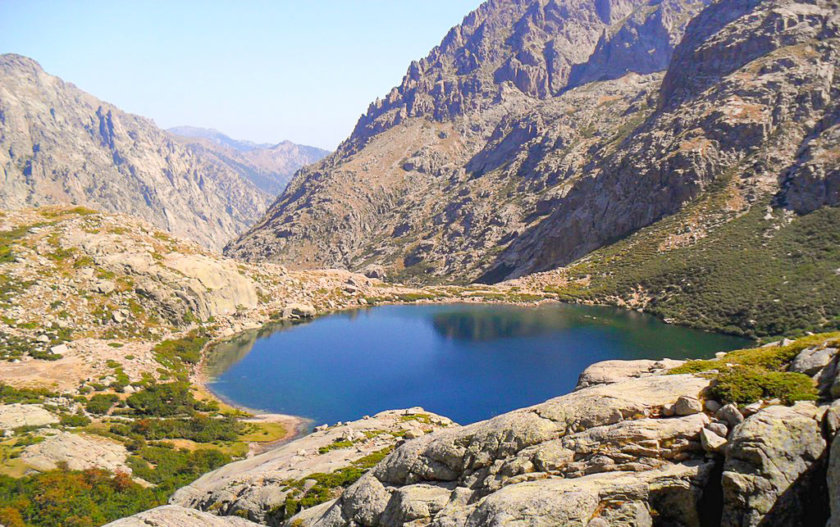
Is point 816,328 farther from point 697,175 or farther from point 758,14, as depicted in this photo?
point 758,14

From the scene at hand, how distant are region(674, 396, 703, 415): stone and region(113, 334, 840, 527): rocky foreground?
4cm

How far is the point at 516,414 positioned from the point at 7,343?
79.8 metres

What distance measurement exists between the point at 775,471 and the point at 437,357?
80.4 m

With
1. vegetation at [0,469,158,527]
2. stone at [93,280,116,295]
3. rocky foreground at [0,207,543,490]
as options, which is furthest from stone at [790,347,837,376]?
stone at [93,280,116,295]

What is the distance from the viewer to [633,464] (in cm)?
1505

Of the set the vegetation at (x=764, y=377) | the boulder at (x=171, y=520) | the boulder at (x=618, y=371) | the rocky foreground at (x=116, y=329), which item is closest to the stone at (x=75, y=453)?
the rocky foreground at (x=116, y=329)

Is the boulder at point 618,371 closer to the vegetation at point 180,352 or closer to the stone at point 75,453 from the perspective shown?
the stone at point 75,453

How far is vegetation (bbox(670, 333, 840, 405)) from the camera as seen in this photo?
14859mm

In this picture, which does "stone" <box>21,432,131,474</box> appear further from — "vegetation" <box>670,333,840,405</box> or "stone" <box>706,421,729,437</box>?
"vegetation" <box>670,333,840,405</box>

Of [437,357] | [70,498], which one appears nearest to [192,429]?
[70,498]

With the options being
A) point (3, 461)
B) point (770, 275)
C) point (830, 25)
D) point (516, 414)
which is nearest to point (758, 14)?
point (830, 25)

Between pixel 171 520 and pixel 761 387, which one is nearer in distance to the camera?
pixel 761 387

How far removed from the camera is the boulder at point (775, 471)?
39.5 ft

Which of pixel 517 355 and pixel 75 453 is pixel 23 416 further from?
pixel 517 355
